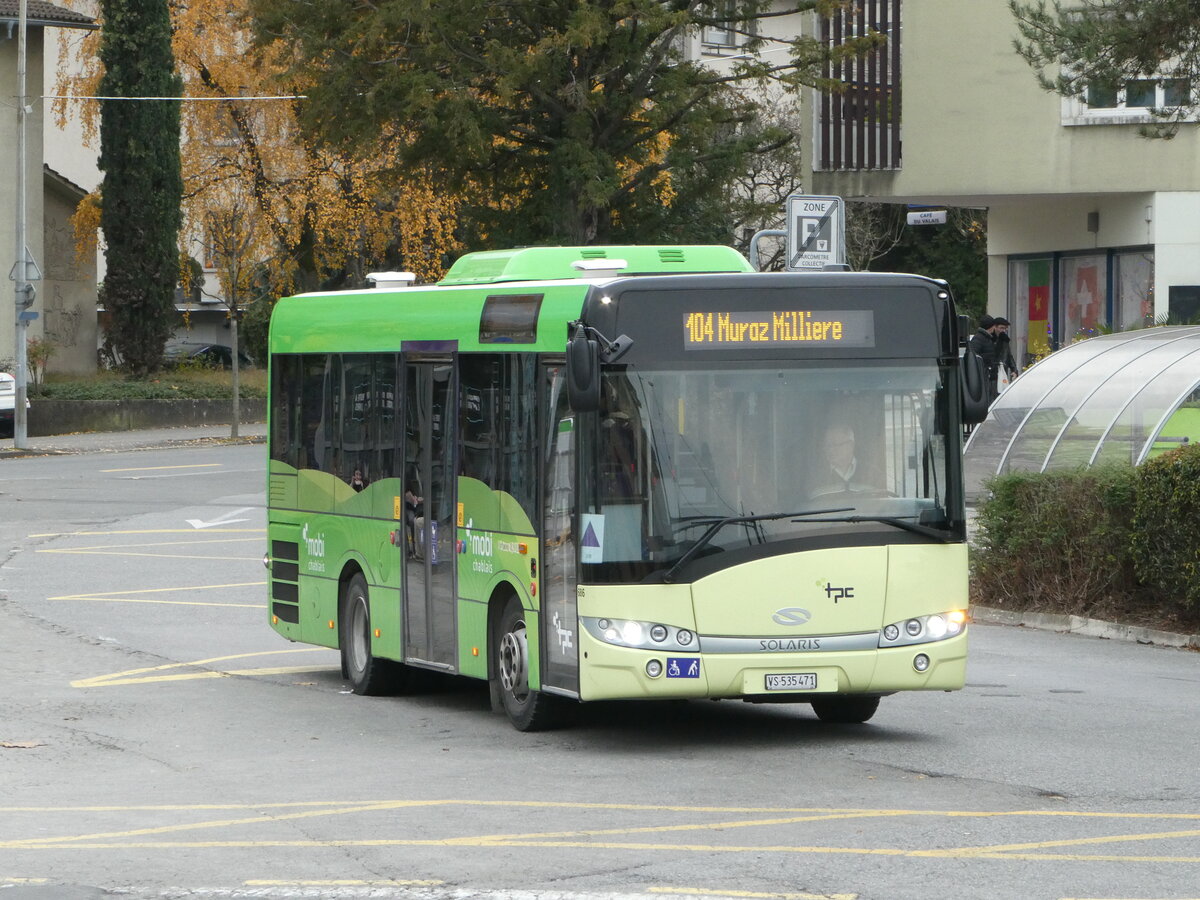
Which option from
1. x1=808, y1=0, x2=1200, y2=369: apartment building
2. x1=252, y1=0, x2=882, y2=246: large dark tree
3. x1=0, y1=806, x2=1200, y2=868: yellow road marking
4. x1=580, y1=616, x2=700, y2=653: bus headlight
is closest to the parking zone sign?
x1=580, y1=616, x2=700, y2=653: bus headlight

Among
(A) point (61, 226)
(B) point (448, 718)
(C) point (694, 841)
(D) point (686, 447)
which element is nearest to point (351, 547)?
(B) point (448, 718)

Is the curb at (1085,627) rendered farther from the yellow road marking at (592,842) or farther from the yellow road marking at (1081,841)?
the yellow road marking at (1081,841)

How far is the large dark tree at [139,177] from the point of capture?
149ft

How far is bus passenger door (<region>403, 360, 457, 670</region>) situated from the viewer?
40.6 feet

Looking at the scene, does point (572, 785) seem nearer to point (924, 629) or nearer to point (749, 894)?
point (924, 629)

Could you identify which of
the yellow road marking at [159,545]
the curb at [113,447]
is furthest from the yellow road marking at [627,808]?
the curb at [113,447]

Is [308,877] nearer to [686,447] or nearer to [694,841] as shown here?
[694,841]

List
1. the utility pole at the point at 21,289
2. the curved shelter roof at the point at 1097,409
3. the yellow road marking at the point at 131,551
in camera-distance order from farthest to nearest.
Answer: the utility pole at the point at 21,289 → the yellow road marking at the point at 131,551 → the curved shelter roof at the point at 1097,409

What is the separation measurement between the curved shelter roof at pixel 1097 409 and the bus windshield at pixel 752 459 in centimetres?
842

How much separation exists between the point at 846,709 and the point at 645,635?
5.96ft

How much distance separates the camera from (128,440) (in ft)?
138

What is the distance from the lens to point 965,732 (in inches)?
450

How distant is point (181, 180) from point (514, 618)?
3693 cm

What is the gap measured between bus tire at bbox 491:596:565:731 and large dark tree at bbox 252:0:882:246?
2278cm
